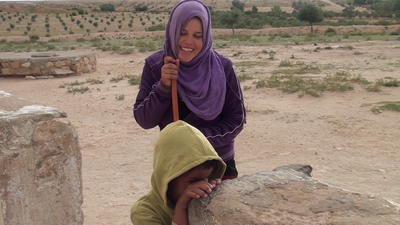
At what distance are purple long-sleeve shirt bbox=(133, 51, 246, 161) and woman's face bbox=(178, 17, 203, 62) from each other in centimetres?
15

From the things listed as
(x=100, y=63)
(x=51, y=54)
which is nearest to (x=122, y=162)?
(x=51, y=54)

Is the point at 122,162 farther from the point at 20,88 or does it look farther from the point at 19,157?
the point at 20,88

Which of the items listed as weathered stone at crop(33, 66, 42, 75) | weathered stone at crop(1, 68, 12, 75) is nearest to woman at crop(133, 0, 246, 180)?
weathered stone at crop(33, 66, 42, 75)

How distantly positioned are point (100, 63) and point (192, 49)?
1116 cm

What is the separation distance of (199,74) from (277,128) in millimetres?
3973

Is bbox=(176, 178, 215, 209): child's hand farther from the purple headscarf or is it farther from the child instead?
the purple headscarf

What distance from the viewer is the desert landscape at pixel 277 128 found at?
4062 millimetres

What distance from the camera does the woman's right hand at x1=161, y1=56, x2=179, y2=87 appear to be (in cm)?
181

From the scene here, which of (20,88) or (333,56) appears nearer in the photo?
(20,88)

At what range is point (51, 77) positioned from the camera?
1032 cm

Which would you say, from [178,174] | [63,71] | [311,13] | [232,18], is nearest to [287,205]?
[178,174]

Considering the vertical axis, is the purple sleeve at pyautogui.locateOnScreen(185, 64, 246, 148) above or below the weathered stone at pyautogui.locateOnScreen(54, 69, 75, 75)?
above

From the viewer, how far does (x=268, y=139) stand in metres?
5.33

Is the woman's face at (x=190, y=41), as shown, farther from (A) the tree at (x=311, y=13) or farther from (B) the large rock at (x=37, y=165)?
(A) the tree at (x=311, y=13)
